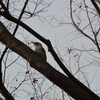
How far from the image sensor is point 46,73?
1.32m

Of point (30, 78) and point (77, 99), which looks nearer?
point (77, 99)

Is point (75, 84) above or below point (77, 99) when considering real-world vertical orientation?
above

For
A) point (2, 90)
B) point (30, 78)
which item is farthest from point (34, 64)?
point (30, 78)

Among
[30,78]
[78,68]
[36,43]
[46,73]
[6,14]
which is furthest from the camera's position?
[78,68]

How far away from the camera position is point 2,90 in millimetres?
2258

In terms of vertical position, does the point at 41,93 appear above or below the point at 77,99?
above

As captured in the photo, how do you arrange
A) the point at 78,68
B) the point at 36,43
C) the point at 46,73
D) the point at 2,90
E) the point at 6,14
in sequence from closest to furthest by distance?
1. the point at 46,73
2. the point at 6,14
3. the point at 2,90
4. the point at 36,43
5. the point at 78,68

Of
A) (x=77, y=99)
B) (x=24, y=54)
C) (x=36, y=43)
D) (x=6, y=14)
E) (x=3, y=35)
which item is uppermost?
(x=36, y=43)

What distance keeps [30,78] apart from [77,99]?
387 cm

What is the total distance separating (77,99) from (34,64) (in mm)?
440

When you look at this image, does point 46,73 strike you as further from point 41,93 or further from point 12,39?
point 41,93

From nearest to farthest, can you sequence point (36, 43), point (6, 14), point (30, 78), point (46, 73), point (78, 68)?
1. point (46, 73)
2. point (6, 14)
3. point (36, 43)
4. point (30, 78)
5. point (78, 68)

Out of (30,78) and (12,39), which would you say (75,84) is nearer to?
(12,39)

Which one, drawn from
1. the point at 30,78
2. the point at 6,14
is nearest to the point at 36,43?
the point at 30,78
